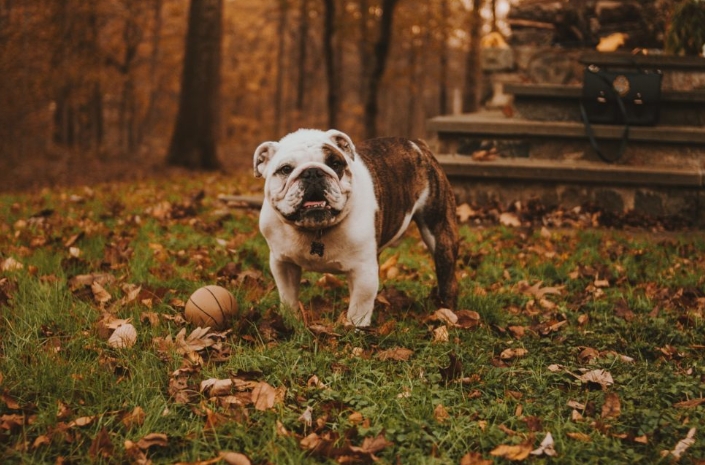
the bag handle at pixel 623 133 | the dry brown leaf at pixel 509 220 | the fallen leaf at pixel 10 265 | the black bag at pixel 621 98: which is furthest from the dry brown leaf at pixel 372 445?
the black bag at pixel 621 98

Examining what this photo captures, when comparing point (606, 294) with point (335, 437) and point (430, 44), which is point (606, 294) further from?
point (430, 44)

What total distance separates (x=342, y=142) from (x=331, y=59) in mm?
14922

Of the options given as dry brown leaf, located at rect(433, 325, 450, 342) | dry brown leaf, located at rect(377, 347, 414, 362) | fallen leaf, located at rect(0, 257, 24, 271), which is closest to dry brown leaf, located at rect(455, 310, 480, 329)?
dry brown leaf, located at rect(433, 325, 450, 342)

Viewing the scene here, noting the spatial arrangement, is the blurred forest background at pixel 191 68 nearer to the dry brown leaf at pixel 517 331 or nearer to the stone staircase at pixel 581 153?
the stone staircase at pixel 581 153

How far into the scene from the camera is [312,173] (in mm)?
3293

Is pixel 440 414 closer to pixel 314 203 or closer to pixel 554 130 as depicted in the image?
pixel 314 203

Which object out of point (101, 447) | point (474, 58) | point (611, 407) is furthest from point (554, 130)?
point (474, 58)

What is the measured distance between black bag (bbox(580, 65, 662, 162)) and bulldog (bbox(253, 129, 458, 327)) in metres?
4.01

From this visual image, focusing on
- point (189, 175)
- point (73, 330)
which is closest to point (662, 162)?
point (73, 330)

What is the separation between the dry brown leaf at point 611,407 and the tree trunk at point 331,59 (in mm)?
14723

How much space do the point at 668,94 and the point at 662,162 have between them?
2.63 feet

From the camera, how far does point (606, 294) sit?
4730 millimetres

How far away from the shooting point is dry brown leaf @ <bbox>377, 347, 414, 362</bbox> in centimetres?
340

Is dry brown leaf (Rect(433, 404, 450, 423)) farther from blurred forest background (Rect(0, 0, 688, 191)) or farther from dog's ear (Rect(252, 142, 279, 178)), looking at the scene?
blurred forest background (Rect(0, 0, 688, 191))
